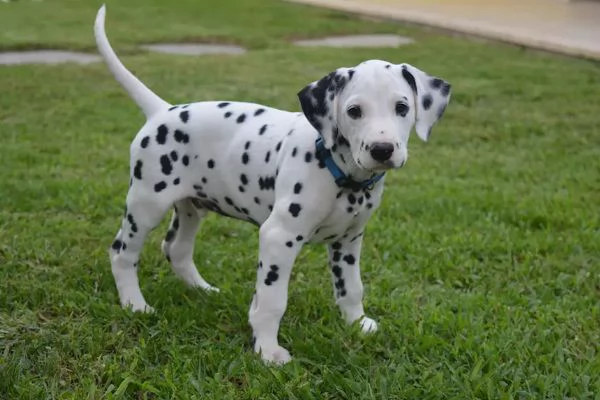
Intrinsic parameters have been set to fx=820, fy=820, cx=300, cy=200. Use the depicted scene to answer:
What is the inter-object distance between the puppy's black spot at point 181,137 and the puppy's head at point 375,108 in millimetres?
730

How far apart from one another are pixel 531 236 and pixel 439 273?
0.83m

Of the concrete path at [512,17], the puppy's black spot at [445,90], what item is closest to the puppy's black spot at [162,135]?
the puppy's black spot at [445,90]

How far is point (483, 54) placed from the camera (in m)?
11.9

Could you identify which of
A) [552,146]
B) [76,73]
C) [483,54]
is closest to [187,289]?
[552,146]

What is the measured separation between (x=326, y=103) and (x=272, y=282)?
30.5 inches

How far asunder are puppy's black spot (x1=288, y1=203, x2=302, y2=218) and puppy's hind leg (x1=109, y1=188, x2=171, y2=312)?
0.73 m

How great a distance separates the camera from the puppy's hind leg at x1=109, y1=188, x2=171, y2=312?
148 inches

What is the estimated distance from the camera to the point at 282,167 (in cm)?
338

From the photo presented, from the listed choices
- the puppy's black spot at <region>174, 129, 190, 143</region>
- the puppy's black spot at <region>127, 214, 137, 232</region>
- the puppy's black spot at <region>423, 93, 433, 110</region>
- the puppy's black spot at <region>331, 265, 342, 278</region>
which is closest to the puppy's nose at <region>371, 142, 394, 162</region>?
the puppy's black spot at <region>423, 93, 433, 110</region>

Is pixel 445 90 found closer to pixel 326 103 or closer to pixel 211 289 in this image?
pixel 326 103

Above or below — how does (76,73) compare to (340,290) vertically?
below

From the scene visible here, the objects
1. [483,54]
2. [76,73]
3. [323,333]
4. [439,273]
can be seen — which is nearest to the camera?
[323,333]

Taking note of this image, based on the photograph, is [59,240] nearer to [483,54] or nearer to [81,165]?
[81,165]

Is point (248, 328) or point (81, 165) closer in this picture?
point (248, 328)
